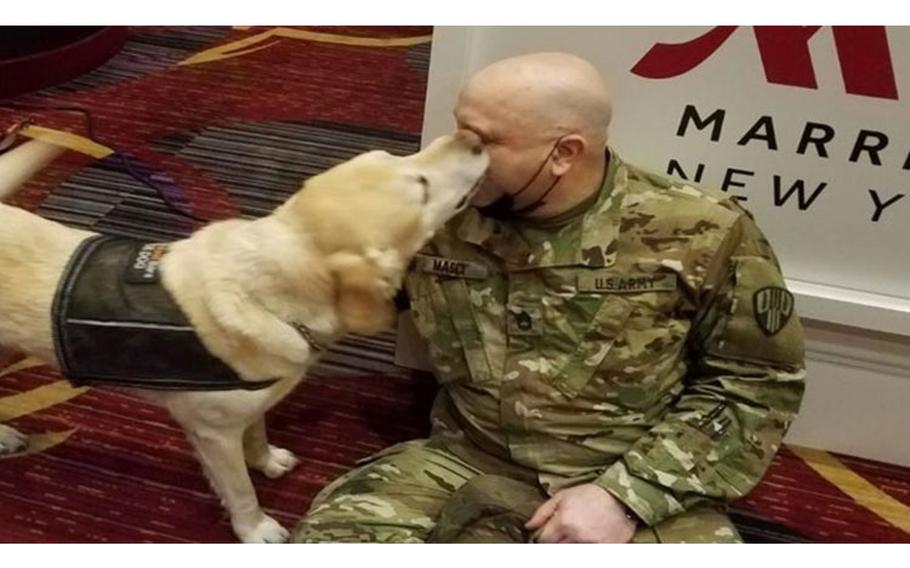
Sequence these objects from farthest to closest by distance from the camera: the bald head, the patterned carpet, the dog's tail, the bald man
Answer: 1. the dog's tail
2. the patterned carpet
3. the bald man
4. the bald head

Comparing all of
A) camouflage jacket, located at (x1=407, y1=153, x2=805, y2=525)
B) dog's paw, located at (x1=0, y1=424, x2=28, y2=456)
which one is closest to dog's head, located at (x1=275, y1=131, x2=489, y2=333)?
camouflage jacket, located at (x1=407, y1=153, x2=805, y2=525)

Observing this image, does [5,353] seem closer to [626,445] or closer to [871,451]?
[626,445]

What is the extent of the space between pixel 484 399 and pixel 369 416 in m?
0.42

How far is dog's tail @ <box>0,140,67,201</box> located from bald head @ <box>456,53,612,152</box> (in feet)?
3.06

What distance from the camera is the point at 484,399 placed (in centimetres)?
158

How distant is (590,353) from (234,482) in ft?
1.82

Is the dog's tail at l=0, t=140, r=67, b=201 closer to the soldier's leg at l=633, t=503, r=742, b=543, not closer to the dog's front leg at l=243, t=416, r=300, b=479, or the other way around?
the dog's front leg at l=243, t=416, r=300, b=479

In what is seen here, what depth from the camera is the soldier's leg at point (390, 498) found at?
147 centimetres

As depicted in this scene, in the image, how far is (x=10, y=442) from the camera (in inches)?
69.9

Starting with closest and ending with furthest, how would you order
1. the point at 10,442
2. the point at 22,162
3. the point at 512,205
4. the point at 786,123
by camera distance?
the point at 512,205 < the point at 786,123 < the point at 10,442 < the point at 22,162

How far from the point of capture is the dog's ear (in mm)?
1332

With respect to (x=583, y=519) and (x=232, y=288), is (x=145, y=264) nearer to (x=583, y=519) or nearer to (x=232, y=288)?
(x=232, y=288)

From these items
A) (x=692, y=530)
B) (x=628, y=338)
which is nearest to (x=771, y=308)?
(x=628, y=338)

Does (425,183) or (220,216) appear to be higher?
(425,183)
